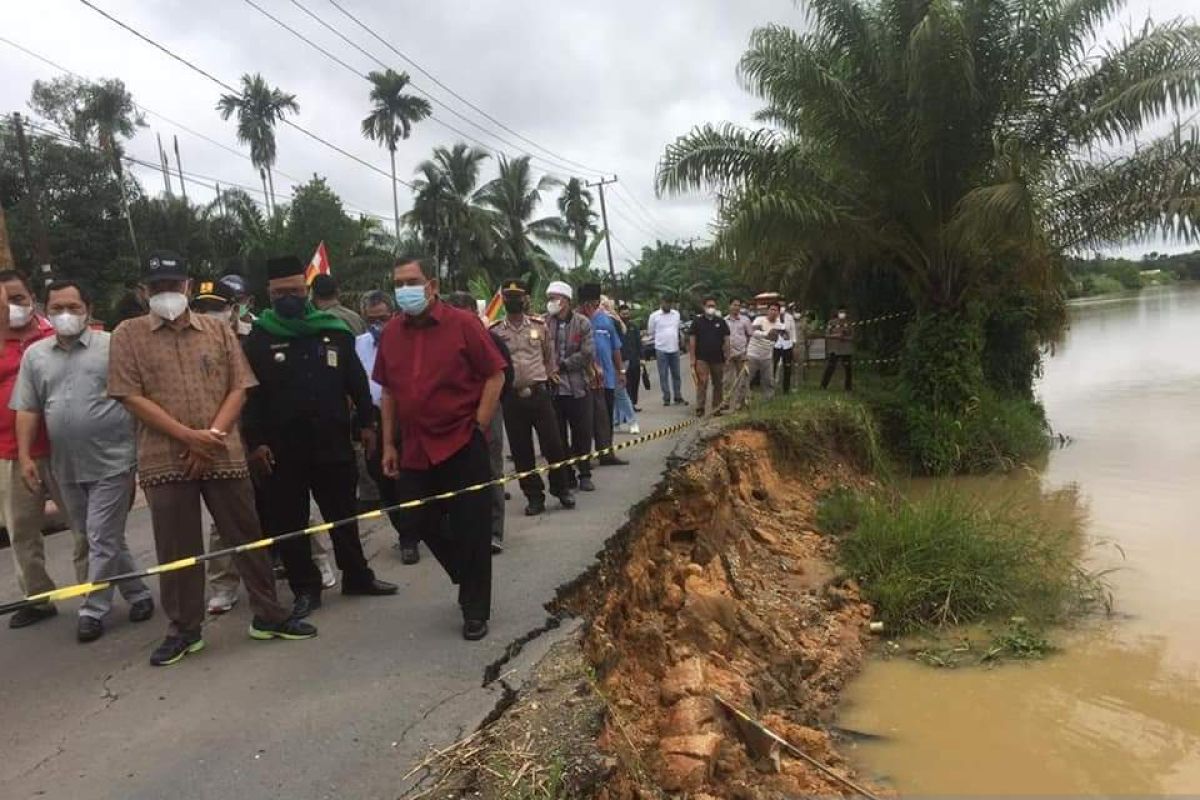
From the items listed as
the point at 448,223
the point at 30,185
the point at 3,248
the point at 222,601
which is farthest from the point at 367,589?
the point at 448,223

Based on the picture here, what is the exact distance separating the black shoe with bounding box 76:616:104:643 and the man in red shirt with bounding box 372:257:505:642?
173cm

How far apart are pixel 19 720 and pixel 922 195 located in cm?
1008

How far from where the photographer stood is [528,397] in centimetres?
614

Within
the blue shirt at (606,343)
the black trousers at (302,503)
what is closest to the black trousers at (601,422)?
the blue shirt at (606,343)

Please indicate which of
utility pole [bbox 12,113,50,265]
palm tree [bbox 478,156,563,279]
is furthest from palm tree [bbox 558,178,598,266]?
utility pole [bbox 12,113,50,265]

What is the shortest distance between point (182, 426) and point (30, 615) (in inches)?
71.0

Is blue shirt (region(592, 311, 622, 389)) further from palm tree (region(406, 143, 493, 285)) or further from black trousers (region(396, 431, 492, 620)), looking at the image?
palm tree (region(406, 143, 493, 285))

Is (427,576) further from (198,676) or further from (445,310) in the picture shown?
(445,310)

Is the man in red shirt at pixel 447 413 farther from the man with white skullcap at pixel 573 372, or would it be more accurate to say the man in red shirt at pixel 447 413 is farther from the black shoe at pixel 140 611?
the man with white skullcap at pixel 573 372

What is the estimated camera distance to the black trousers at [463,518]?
3836 mm

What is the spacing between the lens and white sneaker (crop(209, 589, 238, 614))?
4398mm

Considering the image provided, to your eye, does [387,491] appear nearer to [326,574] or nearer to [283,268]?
[326,574]

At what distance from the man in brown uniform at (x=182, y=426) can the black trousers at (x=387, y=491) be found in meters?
1.14

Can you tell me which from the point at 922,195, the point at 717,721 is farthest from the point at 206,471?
the point at 922,195
